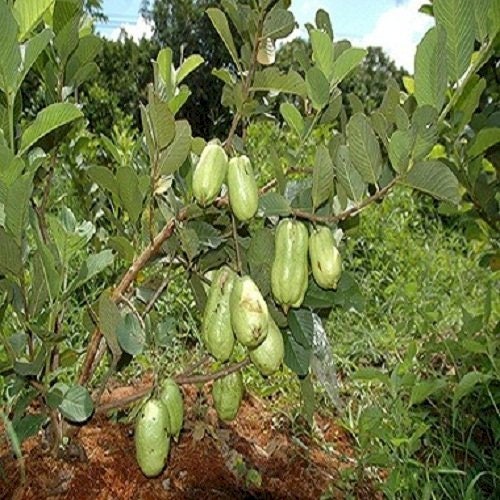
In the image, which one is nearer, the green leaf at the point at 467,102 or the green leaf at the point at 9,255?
the green leaf at the point at 9,255

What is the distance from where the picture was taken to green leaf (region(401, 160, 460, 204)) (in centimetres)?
109

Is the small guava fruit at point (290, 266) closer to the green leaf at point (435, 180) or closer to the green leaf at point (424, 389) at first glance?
the green leaf at point (435, 180)

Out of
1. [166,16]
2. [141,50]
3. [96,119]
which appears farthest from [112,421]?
[166,16]

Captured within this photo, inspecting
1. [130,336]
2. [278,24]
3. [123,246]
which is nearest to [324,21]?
[278,24]

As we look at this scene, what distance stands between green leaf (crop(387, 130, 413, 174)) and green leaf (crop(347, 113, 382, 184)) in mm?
28

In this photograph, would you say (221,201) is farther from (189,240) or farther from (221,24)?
(221,24)

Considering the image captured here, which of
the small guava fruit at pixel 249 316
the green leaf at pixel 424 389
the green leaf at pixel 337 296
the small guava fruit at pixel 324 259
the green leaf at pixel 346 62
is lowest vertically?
the green leaf at pixel 424 389

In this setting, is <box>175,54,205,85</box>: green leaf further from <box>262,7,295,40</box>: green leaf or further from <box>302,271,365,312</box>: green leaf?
<box>302,271,365,312</box>: green leaf

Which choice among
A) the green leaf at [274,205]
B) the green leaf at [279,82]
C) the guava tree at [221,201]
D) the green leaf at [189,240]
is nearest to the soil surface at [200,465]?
the guava tree at [221,201]

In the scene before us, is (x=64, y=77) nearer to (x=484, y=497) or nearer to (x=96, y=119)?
(x=484, y=497)

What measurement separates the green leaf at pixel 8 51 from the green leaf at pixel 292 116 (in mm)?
378

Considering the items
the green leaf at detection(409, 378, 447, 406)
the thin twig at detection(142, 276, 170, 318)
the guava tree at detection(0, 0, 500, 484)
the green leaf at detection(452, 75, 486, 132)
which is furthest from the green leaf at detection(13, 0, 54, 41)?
the green leaf at detection(409, 378, 447, 406)

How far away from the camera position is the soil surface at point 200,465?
1.45 meters

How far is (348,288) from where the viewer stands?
1330 mm
